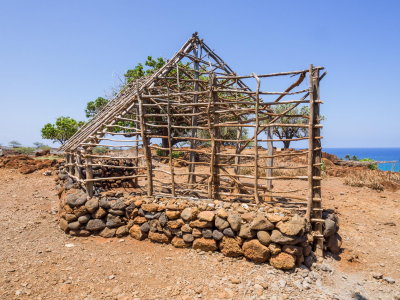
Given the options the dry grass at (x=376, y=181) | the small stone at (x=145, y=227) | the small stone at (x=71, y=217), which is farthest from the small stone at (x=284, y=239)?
the dry grass at (x=376, y=181)

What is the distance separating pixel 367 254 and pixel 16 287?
640cm

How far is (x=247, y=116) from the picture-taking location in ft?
30.2

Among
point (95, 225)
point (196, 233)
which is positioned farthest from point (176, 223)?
point (95, 225)

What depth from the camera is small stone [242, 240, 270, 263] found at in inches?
175

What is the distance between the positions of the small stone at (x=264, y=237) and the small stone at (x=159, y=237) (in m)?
1.95

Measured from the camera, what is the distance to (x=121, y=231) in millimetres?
5613

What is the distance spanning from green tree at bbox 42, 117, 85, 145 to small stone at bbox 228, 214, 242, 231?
19241mm

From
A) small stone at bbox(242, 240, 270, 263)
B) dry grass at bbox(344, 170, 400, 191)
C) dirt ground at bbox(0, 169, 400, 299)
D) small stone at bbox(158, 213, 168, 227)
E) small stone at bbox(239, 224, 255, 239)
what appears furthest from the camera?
dry grass at bbox(344, 170, 400, 191)

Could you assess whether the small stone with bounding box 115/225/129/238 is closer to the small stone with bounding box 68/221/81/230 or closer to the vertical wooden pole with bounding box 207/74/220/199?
the small stone with bounding box 68/221/81/230

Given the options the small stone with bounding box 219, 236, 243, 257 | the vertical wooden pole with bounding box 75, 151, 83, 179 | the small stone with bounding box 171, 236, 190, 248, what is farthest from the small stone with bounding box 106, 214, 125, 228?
the small stone with bounding box 219, 236, 243, 257

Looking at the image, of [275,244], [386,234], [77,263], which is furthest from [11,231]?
[386,234]

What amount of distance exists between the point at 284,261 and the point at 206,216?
5.11ft

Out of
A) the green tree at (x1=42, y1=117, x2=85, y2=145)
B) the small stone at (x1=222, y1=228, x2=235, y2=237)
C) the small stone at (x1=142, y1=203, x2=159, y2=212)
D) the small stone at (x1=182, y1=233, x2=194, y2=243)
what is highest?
the green tree at (x1=42, y1=117, x2=85, y2=145)

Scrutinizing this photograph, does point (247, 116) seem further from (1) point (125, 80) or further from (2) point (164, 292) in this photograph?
(1) point (125, 80)
